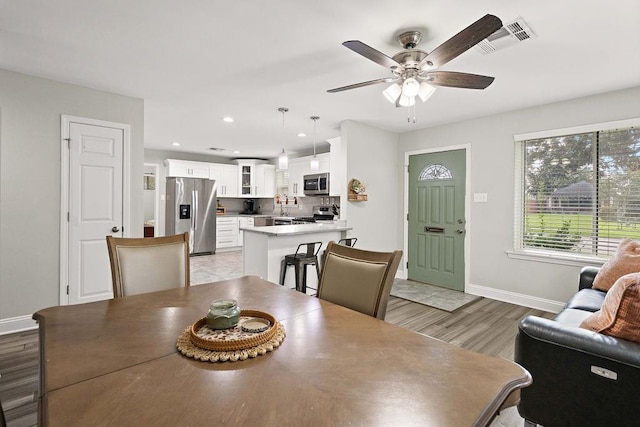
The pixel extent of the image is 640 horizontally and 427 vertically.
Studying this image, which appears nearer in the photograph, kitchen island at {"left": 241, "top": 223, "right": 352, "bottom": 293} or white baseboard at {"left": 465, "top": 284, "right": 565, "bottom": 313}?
kitchen island at {"left": 241, "top": 223, "right": 352, "bottom": 293}

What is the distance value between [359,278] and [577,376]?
43.5 inches

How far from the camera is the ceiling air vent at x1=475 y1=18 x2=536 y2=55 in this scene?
2.08 m

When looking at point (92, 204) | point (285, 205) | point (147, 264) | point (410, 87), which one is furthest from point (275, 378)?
point (285, 205)

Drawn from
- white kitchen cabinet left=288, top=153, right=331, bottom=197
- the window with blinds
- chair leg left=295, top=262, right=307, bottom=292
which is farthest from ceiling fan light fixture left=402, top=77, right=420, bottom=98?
white kitchen cabinet left=288, top=153, right=331, bottom=197

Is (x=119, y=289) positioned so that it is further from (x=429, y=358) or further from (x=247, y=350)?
(x=429, y=358)

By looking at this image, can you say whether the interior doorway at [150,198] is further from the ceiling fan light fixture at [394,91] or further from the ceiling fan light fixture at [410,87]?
the ceiling fan light fixture at [410,87]

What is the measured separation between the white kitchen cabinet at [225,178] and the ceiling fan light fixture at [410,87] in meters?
6.18

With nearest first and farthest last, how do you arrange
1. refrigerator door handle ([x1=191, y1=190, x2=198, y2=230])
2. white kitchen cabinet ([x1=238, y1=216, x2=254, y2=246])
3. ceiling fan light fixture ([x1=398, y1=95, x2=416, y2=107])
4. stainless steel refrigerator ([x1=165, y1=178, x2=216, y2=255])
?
ceiling fan light fixture ([x1=398, y1=95, x2=416, y2=107]) < stainless steel refrigerator ([x1=165, y1=178, x2=216, y2=255]) < refrigerator door handle ([x1=191, y1=190, x2=198, y2=230]) < white kitchen cabinet ([x1=238, y1=216, x2=254, y2=246])

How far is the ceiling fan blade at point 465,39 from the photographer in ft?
4.95

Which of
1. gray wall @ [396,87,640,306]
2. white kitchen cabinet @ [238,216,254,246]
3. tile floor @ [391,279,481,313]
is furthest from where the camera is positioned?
white kitchen cabinet @ [238,216,254,246]

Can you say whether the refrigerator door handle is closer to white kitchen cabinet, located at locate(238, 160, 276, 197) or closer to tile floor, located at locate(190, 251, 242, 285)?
tile floor, located at locate(190, 251, 242, 285)

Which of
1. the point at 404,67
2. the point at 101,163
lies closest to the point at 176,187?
the point at 101,163

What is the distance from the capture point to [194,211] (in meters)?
6.84

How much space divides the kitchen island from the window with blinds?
244 cm
